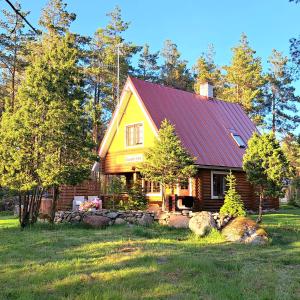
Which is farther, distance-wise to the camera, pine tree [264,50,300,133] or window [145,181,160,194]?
pine tree [264,50,300,133]

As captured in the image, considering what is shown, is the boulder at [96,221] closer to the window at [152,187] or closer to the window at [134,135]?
the window at [152,187]

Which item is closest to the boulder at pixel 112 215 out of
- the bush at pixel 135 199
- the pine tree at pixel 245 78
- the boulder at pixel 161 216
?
the boulder at pixel 161 216

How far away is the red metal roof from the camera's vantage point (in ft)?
68.3

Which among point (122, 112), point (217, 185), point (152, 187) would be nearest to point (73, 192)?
point (152, 187)

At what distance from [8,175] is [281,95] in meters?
38.5

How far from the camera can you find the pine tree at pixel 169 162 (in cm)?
1684

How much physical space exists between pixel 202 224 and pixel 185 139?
8.92 metres

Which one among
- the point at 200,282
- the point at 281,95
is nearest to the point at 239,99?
the point at 281,95

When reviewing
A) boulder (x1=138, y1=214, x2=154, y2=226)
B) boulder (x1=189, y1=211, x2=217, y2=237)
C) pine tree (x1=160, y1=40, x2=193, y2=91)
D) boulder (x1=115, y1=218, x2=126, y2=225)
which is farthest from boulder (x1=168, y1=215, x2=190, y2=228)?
pine tree (x1=160, y1=40, x2=193, y2=91)

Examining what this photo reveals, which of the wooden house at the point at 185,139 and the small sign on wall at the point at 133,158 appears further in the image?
the small sign on wall at the point at 133,158

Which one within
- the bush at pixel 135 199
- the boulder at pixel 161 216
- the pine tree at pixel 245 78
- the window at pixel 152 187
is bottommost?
the boulder at pixel 161 216

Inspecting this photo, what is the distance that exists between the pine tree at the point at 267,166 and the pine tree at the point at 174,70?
31713 mm

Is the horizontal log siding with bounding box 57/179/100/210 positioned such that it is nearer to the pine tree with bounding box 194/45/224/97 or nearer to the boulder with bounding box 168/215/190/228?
the boulder with bounding box 168/215/190/228

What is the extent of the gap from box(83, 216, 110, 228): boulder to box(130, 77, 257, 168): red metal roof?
6.94 metres
